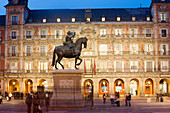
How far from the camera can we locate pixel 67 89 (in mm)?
20812

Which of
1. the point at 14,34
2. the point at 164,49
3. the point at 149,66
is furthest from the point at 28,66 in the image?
the point at 164,49

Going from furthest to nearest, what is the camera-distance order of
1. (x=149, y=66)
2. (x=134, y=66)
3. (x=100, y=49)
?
(x=100, y=49) → (x=134, y=66) → (x=149, y=66)

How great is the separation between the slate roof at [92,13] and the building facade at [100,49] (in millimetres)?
196

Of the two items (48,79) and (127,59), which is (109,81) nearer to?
(127,59)

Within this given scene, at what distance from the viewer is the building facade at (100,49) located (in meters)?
49.4

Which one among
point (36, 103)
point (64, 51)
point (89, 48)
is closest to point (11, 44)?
point (89, 48)

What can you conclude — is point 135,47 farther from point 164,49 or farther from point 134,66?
point 164,49

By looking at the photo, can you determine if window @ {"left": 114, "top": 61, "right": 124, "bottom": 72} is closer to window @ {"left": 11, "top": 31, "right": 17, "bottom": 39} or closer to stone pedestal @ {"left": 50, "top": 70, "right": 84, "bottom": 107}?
window @ {"left": 11, "top": 31, "right": 17, "bottom": 39}

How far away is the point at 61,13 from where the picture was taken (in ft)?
178

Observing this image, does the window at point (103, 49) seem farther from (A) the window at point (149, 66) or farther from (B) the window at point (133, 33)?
(A) the window at point (149, 66)

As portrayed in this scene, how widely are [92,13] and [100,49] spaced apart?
26.6 ft

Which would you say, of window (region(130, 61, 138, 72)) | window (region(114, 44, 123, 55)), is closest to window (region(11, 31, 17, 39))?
window (region(114, 44, 123, 55))

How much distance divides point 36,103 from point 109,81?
34.2m

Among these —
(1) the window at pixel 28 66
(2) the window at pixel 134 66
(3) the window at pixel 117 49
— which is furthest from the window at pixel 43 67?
(2) the window at pixel 134 66
